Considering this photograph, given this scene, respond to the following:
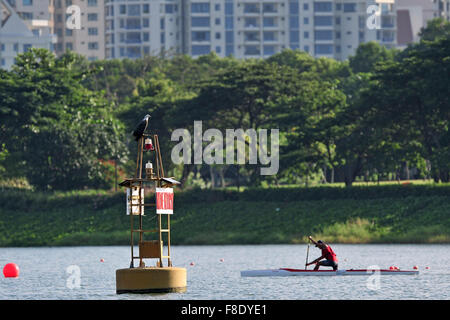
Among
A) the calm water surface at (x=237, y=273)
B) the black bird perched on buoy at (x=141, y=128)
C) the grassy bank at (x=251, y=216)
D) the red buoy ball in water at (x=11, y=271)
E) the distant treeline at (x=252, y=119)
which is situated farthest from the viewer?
the distant treeline at (x=252, y=119)

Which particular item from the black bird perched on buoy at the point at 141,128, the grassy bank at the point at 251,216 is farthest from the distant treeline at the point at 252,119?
the black bird perched on buoy at the point at 141,128

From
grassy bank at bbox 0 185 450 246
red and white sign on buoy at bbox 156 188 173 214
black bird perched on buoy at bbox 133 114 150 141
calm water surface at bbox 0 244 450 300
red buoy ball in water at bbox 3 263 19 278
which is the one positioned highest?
black bird perched on buoy at bbox 133 114 150 141

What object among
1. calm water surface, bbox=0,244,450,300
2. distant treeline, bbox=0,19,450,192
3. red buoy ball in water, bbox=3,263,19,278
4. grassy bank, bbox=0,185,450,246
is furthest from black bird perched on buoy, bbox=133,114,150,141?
distant treeline, bbox=0,19,450,192

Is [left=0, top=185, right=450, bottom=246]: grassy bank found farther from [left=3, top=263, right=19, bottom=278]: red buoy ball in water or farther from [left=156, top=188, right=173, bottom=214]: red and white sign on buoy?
[left=156, top=188, right=173, bottom=214]: red and white sign on buoy

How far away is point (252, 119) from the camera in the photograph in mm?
105438

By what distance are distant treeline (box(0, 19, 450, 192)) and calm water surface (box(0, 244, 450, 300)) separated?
14.6m

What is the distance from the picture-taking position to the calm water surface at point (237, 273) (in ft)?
156

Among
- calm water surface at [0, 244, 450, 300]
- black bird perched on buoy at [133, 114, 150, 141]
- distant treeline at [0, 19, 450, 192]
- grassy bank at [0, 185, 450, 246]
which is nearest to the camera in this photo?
black bird perched on buoy at [133, 114, 150, 141]

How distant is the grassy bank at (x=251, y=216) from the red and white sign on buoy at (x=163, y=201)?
4151cm

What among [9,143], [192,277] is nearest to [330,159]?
[9,143]

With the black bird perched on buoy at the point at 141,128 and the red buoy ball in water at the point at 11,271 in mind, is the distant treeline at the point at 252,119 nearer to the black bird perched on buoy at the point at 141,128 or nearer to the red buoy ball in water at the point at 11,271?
the red buoy ball in water at the point at 11,271

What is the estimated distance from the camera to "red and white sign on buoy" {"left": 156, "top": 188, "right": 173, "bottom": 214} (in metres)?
43.2

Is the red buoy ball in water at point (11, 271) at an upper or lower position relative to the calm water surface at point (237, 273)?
upper
